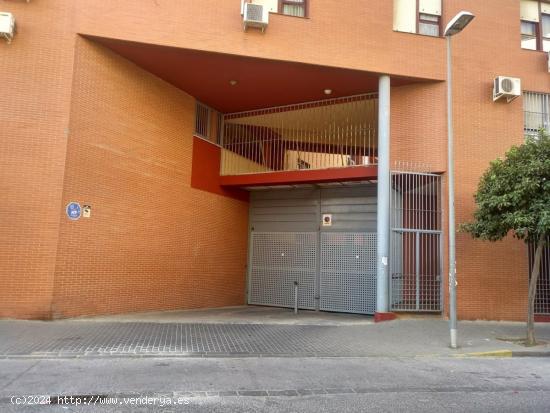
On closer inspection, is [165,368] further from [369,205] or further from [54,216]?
[369,205]

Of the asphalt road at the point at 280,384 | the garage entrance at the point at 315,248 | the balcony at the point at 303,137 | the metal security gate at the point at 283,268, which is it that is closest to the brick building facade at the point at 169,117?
the balcony at the point at 303,137

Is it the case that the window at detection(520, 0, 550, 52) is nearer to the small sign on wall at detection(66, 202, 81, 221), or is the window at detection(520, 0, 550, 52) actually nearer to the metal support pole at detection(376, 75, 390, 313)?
the metal support pole at detection(376, 75, 390, 313)

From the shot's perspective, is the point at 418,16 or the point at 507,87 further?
the point at 418,16

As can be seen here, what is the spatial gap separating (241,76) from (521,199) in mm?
7733

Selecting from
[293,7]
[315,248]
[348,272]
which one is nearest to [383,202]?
[348,272]

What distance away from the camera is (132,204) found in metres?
12.5

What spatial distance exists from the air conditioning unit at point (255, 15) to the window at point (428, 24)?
4.60m

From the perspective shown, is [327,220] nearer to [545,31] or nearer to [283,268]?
[283,268]

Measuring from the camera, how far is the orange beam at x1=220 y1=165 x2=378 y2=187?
45.0ft

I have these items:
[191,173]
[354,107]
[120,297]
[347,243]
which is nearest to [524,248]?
[347,243]

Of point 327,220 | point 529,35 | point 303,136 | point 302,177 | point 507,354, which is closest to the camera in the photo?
point 507,354

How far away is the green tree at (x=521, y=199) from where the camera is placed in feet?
31.0

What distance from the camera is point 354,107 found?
14.9m

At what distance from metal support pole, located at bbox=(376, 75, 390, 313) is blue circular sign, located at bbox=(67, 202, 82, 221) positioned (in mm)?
7368
